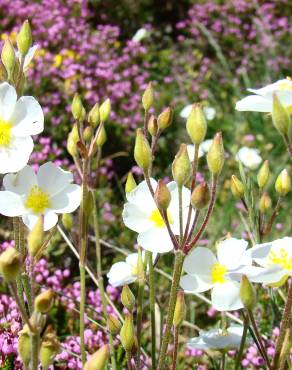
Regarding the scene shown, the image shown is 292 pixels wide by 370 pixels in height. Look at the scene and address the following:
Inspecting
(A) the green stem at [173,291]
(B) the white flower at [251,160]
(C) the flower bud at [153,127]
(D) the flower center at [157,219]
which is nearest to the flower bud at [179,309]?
(A) the green stem at [173,291]

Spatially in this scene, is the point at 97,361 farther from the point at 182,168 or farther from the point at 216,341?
the point at 216,341

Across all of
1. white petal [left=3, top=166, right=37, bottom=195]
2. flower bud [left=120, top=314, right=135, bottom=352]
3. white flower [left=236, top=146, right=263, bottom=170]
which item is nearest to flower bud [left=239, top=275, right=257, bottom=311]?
flower bud [left=120, top=314, right=135, bottom=352]

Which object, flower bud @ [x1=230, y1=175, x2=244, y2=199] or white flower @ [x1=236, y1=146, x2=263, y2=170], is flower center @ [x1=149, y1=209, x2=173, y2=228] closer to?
flower bud @ [x1=230, y1=175, x2=244, y2=199]

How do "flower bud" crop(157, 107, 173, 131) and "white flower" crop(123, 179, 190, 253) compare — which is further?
"flower bud" crop(157, 107, 173, 131)

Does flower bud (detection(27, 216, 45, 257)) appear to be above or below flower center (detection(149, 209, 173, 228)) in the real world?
above

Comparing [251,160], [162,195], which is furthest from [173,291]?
[251,160]

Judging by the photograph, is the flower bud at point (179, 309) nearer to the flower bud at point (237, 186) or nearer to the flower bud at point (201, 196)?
the flower bud at point (201, 196)
